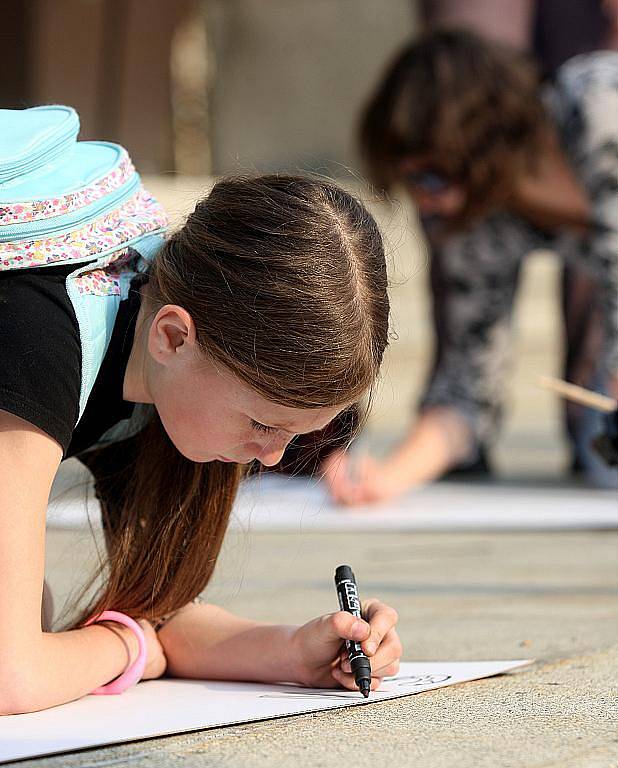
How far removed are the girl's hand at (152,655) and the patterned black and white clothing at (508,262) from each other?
55.4 inches

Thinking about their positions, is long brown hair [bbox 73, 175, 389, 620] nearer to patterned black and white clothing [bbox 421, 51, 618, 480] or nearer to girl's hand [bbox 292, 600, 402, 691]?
girl's hand [bbox 292, 600, 402, 691]

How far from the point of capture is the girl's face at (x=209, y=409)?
3.67 ft

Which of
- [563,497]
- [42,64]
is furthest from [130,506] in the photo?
[42,64]

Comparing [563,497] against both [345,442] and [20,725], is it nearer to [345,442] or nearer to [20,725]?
[345,442]

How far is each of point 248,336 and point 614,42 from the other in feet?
7.08

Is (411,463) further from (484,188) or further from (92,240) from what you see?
(92,240)

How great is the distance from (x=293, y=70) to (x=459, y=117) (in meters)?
3.32

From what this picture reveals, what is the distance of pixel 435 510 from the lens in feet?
7.87

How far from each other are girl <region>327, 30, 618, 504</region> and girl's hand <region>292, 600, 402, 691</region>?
49.3 inches

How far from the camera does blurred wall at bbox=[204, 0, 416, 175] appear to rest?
5.58 meters

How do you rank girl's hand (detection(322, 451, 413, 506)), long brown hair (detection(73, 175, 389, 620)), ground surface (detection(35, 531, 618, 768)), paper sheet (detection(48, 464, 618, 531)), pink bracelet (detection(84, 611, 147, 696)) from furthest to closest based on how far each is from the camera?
girl's hand (detection(322, 451, 413, 506)) < paper sheet (detection(48, 464, 618, 531)) < pink bracelet (detection(84, 611, 147, 696)) < long brown hair (detection(73, 175, 389, 620)) < ground surface (detection(35, 531, 618, 768))

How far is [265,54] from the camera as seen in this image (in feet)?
18.5

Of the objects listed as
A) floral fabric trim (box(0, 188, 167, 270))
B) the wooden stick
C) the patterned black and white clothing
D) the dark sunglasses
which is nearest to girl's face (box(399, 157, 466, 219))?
the dark sunglasses

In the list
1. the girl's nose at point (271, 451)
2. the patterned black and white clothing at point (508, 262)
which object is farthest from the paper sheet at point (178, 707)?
the patterned black and white clothing at point (508, 262)
